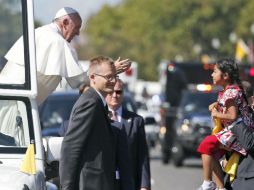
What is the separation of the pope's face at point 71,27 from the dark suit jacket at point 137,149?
0.87 metres

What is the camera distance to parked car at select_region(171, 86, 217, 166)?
86.8ft

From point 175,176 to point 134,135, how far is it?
14517 millimetres

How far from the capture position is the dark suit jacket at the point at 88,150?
25.1ft

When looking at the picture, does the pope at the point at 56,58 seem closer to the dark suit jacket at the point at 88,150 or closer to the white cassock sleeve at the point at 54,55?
the white cassock sleeve at the point at 54,55

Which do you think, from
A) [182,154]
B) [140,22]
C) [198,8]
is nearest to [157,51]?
[140,22]

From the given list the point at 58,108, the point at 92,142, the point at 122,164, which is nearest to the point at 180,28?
the point at 58,108

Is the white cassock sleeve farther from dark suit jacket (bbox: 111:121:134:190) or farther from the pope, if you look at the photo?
dark suit jacket (bbox: 111:121:134:190)

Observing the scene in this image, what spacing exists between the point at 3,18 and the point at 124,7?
118008 mm

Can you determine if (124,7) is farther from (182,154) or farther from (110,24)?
(182,154)

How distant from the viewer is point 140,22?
104500 mm

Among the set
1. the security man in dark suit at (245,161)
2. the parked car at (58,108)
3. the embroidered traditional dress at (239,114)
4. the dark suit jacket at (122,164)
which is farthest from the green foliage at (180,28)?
the dark suit jacket at (122,164)

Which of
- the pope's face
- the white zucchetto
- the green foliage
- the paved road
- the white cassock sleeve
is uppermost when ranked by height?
the green foliage

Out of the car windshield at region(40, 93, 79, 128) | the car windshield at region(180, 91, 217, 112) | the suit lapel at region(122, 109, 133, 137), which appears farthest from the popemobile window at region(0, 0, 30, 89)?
the car windshield at region(180, 91, 217, 112)

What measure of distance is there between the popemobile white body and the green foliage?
7248 cm
